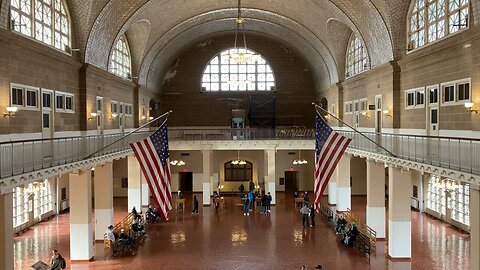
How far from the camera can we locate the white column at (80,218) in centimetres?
2120

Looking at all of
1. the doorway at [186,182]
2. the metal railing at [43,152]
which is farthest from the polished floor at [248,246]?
the doorway at [186,182]

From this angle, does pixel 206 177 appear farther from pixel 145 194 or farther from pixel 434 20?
pixel 434 20

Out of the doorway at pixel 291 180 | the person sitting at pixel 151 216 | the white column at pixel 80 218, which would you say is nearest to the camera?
the white column at pixel 80 218

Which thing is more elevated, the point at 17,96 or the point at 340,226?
the point at 17,96

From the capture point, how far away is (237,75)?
46438 mm

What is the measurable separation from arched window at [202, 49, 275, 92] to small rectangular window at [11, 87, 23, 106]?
28.2 m

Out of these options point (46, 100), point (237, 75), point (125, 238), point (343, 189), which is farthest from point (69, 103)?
point (237, 75)

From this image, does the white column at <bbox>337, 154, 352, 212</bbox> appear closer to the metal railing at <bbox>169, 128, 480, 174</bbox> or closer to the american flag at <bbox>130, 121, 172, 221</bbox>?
the metal railing at <bbox>169, 128, 480, 174</bbox>

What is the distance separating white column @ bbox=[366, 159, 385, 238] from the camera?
2527 cm

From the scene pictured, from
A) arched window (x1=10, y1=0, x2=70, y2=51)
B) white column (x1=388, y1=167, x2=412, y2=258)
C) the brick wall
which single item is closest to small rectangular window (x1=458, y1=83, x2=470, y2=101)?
white column (x1=388, y1=167, x2=412, y2=258)

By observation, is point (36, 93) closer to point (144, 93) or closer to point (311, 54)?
point (144, 93)

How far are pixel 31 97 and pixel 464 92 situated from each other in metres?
16.0

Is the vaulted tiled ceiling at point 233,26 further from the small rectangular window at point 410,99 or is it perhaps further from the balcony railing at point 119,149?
the balcony railing at point 119,149

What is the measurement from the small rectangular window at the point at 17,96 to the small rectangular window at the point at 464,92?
52.2 ft
